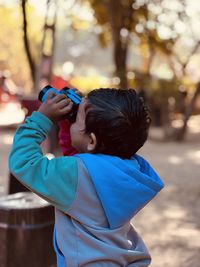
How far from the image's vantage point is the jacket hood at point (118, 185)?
4.80 ft

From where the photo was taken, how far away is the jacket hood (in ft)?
4.80

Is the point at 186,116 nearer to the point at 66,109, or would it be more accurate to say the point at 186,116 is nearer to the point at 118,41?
the point at 118,41

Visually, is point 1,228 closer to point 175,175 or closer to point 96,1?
point 175,175

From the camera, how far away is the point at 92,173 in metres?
1.46

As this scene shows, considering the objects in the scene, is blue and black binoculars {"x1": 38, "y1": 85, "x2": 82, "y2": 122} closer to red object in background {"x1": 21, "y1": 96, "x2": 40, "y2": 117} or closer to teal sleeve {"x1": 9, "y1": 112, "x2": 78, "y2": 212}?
teal sleeve {"x1": 9, "y1": 112, "x2": 78, "y2": 212}

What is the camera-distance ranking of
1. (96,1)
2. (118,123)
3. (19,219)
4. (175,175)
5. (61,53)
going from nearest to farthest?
(118,123), (19,219), (175,175), (96,1), (61,53)

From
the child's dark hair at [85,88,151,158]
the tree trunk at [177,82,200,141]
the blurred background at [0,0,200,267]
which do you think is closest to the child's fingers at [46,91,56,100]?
the child's dark hair at [85,88,151,158]

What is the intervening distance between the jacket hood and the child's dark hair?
0.04m

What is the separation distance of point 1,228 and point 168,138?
10251 mm

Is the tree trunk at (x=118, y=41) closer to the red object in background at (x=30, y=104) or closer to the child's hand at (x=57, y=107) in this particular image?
the red object in background at (x=30, y=104)

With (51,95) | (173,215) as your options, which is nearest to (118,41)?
(173,215)

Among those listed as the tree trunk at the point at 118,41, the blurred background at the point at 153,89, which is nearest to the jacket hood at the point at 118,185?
the blurred background at the point at 153,89

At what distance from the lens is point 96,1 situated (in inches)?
458

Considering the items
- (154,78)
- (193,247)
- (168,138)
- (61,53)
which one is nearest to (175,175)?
(193,247)
